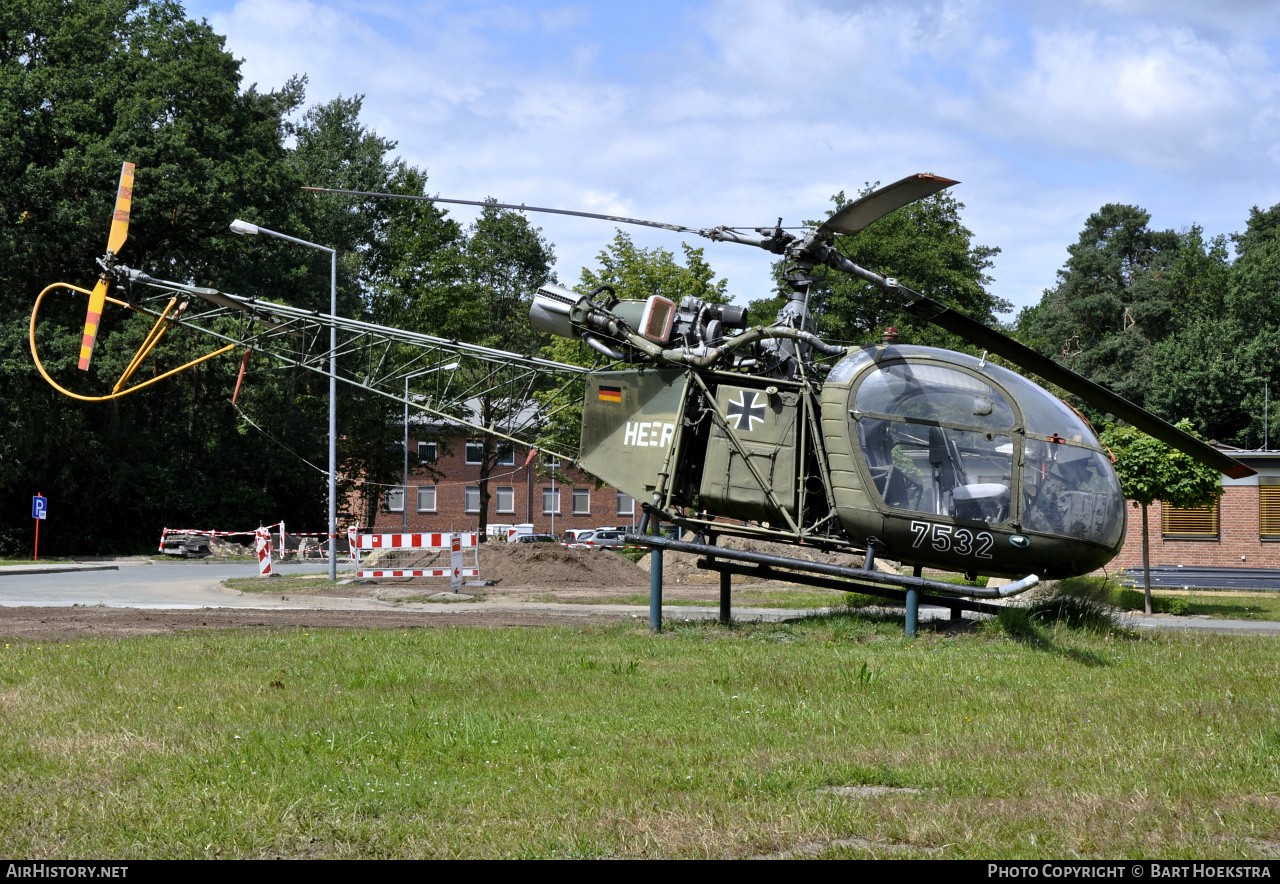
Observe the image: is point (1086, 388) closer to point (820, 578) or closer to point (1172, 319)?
point (820, 578)

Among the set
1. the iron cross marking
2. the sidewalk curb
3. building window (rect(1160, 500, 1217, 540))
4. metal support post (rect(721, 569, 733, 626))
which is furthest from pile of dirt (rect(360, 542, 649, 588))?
building window (rect(1160, 500, 1217, 540))

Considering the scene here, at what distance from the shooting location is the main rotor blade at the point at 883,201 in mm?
9141

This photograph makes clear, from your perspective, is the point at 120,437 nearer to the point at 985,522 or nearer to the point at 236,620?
the point at 236,620

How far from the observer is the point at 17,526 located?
138ft

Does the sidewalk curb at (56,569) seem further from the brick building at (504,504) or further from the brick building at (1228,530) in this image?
the brick building at (504,504)

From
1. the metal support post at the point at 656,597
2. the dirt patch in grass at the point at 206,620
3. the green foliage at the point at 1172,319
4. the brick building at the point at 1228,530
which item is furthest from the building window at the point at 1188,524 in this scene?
the metal support post at the point at 656,597

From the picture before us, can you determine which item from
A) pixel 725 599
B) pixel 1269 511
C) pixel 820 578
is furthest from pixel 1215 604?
pixel 820 578

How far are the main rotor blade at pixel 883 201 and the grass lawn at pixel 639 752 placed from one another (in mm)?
4103

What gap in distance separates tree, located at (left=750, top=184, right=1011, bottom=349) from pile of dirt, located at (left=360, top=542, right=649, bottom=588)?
17.2m

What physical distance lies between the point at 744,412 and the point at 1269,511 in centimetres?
2410

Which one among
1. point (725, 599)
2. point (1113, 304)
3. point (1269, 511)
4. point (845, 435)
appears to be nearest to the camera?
point (845, 435)

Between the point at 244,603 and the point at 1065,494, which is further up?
the point at 1065,494

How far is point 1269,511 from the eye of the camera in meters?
29.6

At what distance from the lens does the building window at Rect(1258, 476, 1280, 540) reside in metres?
29.6
